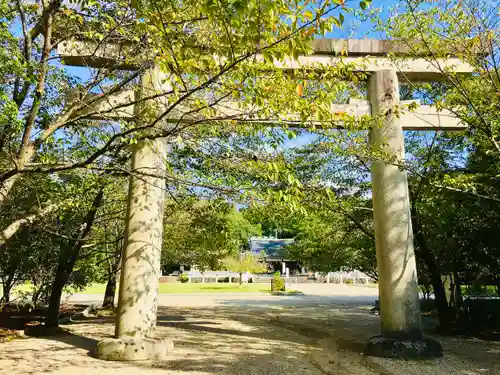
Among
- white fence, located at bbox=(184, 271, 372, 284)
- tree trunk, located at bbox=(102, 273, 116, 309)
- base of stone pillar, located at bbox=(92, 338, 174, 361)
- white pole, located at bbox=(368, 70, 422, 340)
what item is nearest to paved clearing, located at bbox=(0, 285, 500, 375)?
base of stone pillar, located at bbox=(92, 338, 174, 361)

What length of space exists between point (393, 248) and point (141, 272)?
3932mm

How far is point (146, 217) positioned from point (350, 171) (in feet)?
16.6

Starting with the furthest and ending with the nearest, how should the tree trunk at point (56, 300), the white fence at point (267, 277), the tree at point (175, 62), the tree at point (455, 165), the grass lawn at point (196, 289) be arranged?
the white fence at point (267, 277) < the grass lawn at point (196, 289) < the tree trunk at point (56, 300) < the tree at point (455, 165) < the tree at point (175, 62)

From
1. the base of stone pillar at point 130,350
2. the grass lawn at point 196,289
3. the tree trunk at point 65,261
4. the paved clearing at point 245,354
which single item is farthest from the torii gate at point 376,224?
the grass lawn at point 196,289

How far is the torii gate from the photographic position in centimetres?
564

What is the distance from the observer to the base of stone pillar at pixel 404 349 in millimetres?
5742

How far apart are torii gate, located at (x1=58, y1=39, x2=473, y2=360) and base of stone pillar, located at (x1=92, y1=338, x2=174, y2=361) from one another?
0.04 feet

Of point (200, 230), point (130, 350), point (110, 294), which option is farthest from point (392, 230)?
point (110, 294)

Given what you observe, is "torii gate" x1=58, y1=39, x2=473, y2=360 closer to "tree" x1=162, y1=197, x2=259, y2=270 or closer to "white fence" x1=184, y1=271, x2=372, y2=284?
"tree" x1=162, y1=197, x2=259, y2=270

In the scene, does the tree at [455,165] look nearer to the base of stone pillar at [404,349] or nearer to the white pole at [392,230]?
the white pole at [392,230]

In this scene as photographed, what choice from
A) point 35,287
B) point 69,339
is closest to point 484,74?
point 69,339

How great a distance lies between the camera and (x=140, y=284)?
228 inches

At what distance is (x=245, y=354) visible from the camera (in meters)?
5.96

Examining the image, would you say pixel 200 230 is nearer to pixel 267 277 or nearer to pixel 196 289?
pixel 196 289
